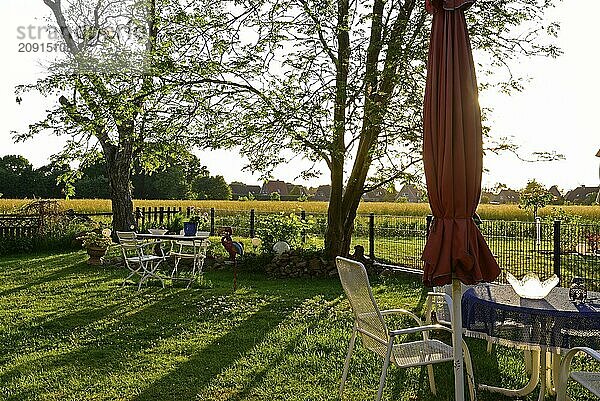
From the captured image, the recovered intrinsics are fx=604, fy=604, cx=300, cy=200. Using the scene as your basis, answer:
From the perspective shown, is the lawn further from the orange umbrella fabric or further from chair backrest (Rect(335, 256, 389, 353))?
the orange umbrella fabric

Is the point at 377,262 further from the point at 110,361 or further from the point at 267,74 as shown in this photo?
the point at 110,361

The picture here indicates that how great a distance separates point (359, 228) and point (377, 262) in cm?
599

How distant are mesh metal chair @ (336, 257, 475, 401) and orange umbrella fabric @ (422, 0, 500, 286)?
2.97 ft

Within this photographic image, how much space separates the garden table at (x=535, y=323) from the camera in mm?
3912

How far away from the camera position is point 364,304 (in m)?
4.31

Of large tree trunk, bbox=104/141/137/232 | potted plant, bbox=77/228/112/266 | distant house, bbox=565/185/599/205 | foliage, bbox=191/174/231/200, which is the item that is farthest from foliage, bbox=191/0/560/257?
distant house, bbox=565/185/599/205

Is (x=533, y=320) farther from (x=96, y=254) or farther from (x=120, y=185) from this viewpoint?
(x=120, y=185)

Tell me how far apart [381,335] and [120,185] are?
14364mm

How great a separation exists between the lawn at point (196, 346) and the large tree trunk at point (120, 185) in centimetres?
728

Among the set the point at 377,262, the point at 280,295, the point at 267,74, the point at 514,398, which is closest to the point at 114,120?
the point at 267,74

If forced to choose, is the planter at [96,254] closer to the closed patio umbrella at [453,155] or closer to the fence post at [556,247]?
the fence post at [556,247]

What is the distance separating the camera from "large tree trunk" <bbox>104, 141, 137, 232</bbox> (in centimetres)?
1722

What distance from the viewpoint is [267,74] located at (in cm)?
1054

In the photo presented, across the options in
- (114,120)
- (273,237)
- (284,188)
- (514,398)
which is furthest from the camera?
(284,188)
